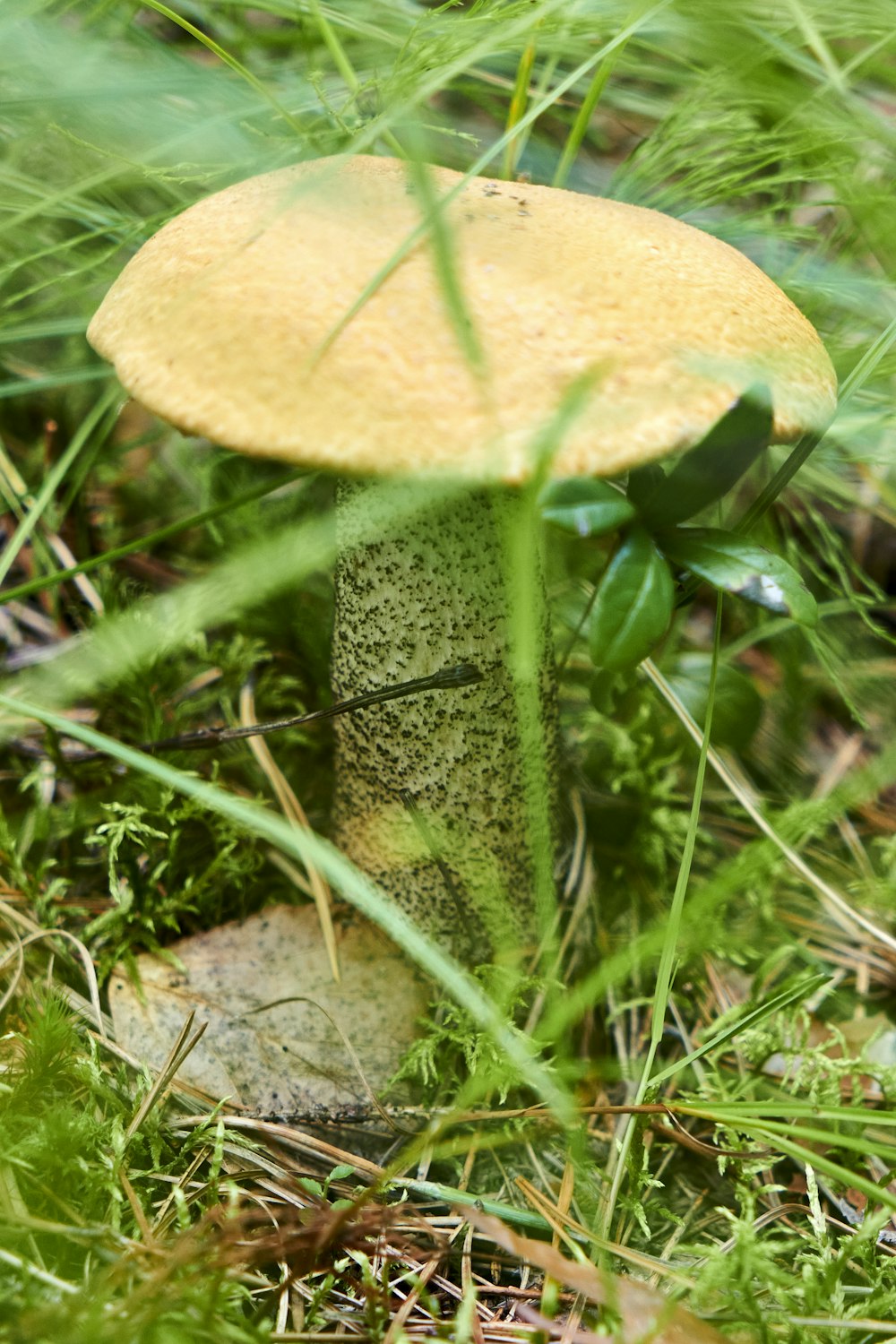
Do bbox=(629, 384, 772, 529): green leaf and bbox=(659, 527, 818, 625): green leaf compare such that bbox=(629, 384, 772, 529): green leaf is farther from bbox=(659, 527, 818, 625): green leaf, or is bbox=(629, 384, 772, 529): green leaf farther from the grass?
the grass

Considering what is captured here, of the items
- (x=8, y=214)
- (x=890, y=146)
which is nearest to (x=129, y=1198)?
(x=8, y=214)

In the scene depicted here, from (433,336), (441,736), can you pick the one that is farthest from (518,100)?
(441,736)

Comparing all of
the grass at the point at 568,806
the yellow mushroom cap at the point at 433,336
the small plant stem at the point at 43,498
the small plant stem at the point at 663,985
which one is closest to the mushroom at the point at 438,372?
the yellow mushroom cap at the point at 433,336

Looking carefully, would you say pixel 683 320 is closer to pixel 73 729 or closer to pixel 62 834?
pixel 73 729

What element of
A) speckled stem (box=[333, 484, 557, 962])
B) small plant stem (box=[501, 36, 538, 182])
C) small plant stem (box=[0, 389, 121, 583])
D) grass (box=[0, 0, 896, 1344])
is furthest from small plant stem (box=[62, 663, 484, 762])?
small plant stem (box=[501, 36, 538, 182])

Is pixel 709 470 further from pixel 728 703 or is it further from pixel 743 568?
pixel 728 703

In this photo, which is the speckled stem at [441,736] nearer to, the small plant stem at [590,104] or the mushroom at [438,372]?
the mushroom at [438,372]
